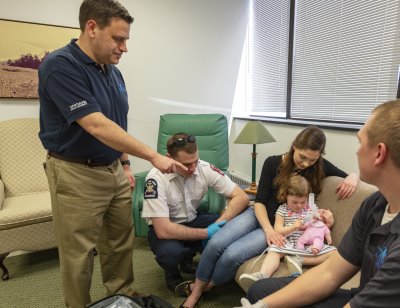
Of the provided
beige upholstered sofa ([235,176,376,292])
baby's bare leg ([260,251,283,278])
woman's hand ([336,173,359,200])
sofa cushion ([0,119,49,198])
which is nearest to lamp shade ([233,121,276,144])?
beige upholstered sofa ([235,176,376,292])

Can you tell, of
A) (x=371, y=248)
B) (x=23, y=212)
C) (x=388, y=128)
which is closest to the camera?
(x=388, y=128)

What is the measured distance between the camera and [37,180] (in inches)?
93.7

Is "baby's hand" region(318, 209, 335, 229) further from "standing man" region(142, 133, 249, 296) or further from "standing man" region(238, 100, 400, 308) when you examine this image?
"standing man" region(238, 100, 400, 308)

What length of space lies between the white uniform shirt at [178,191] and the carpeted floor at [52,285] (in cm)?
45

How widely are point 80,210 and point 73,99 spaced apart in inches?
19.4

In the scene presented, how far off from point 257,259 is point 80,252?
0.85 m

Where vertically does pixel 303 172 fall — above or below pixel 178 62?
below

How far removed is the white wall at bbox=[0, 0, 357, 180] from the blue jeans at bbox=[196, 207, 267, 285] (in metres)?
1.21

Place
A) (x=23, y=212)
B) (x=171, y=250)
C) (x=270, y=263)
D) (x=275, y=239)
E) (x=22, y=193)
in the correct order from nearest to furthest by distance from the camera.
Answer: (x=270, y=263)
(x=275, y=239)
(x=171, y=250)
(x=23, y=212)
(x=22, y=193)

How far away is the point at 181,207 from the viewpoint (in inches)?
71.8

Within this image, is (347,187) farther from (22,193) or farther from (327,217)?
(22,193)

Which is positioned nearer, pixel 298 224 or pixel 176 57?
pixel 298 224

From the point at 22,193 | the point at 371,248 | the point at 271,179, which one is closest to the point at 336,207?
the point at 271,179

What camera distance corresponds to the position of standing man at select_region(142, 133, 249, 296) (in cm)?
167
